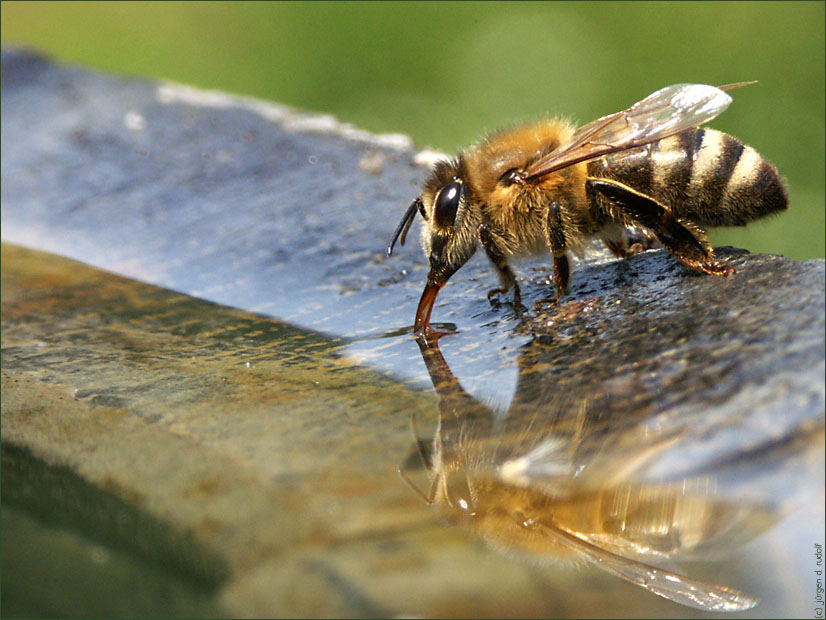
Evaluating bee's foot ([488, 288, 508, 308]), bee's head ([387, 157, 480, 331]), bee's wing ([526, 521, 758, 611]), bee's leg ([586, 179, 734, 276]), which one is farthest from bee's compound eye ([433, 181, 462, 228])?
bee's wing ([526, 521, 758, 611])

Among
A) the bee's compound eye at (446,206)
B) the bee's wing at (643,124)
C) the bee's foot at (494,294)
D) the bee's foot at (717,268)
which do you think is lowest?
the bee's foot at (717,268)

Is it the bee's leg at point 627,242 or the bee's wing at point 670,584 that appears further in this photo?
the bee's leg at point 627,242

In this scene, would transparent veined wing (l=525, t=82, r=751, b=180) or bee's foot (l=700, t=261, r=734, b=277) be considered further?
transparent veined wing (l=525, t=82, r=751, b=180)

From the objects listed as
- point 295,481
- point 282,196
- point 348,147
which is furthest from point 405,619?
point 348,147

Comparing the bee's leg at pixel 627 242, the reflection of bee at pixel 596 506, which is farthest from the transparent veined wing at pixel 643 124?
the reflection of bee at pixel 596 506

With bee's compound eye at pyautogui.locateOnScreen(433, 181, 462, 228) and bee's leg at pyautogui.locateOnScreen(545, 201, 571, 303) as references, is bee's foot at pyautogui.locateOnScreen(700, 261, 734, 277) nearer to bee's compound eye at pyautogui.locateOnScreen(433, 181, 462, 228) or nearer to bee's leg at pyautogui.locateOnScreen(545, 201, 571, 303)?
bee's leg at pyautogui.locateOnScreen(545, 201, 571, 303)

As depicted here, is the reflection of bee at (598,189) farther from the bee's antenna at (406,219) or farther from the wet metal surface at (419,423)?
the wet metal surface at (419,423)

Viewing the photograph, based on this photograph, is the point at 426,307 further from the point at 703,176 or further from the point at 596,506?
the point at 596,506
